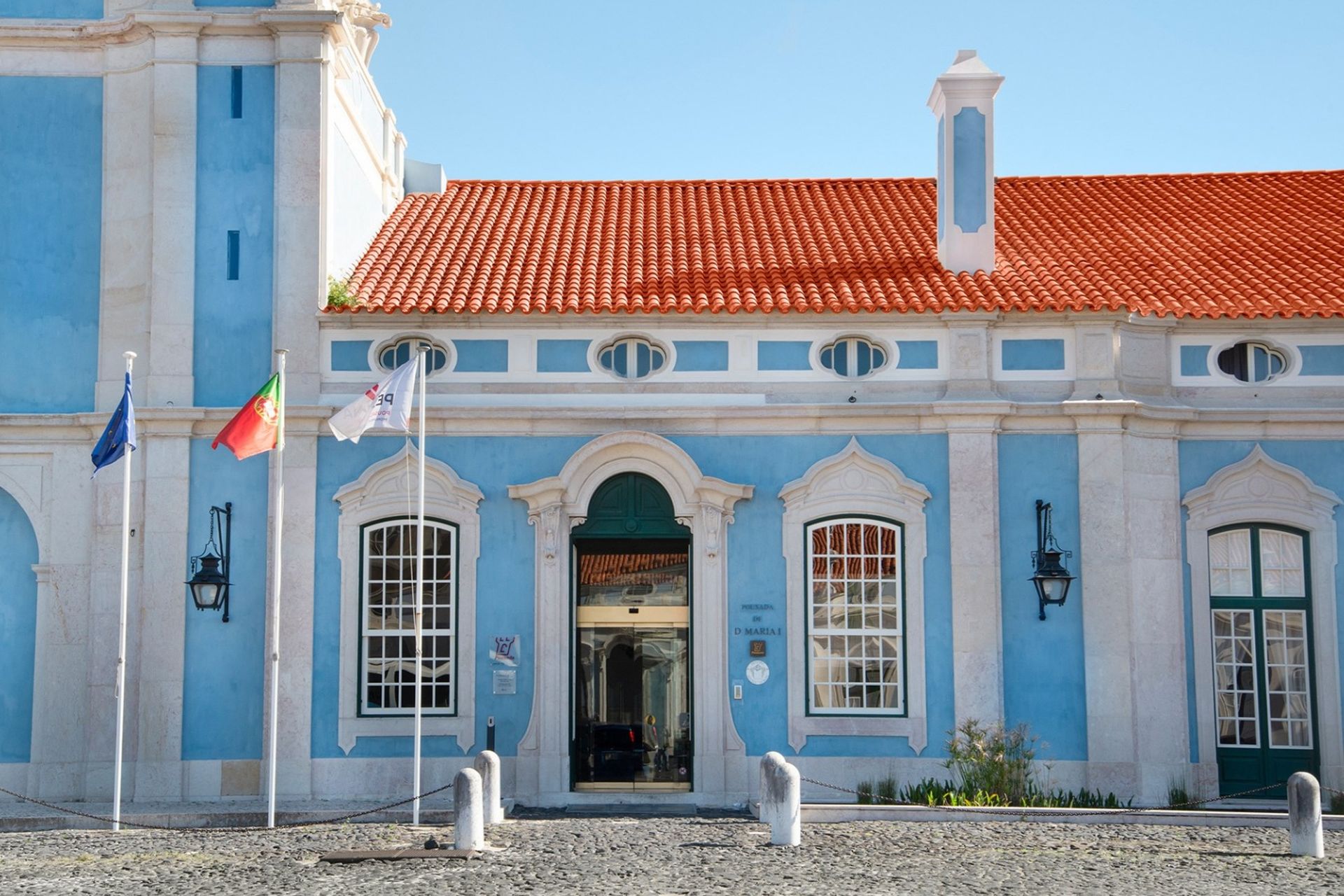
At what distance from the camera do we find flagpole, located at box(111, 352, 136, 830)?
50.9 feet

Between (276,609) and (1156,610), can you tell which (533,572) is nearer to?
(276,609)

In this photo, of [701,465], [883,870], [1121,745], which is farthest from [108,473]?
[1121,745]

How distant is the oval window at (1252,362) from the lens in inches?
723

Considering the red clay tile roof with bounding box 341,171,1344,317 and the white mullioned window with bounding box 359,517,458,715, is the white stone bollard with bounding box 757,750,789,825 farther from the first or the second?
the red clay tile roof with bounding box 341,171,1344,317

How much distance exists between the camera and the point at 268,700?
57.2 ft

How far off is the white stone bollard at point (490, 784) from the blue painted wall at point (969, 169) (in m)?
8.99

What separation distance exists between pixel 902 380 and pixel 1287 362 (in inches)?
174

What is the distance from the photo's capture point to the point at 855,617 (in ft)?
58.9

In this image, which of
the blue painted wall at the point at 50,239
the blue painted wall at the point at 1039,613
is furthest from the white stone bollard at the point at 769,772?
the blue painted wall at the point at 50,239

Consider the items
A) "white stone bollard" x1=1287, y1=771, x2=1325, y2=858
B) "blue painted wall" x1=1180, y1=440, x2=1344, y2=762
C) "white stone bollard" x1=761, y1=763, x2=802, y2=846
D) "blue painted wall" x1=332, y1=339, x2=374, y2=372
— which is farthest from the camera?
"blue painted wall" x1=1180, y1=440, x2=1344, y2=762

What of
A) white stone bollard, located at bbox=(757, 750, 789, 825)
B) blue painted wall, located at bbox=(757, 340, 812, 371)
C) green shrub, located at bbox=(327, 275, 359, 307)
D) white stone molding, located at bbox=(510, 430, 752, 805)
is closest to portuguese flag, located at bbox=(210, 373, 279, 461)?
green shrub, located at bbox=(327, 275, 359, 307)

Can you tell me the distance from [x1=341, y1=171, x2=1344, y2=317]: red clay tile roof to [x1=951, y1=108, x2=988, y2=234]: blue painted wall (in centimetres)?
66

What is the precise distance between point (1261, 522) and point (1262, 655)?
1.50m

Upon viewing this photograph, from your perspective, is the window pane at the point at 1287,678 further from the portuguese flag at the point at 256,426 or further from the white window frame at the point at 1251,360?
the portuguese flag at the point at 256,426
